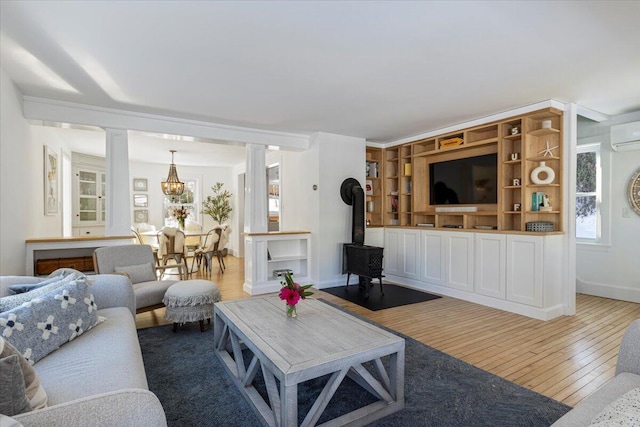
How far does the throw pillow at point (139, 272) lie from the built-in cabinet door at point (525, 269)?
13.5 ft

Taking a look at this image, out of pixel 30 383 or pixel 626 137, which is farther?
pixel 626 137

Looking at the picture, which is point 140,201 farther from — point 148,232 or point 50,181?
point 50,181

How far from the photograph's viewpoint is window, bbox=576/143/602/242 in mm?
4664

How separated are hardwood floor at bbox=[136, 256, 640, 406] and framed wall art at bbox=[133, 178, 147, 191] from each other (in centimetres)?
487

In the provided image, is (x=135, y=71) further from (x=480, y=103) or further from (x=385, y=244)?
(x=385, y=244)

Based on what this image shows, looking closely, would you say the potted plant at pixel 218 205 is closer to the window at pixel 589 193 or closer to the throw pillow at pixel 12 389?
the window at pixel 589 193

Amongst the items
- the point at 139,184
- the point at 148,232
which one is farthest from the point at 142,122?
the point at 139,184

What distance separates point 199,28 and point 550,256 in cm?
406

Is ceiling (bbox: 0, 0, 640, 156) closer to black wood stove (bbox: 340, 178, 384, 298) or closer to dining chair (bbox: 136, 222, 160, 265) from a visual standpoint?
black wood stove (bbox: 340, 178, 384, 298)

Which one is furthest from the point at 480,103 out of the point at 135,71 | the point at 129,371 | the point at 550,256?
the point at 129,371

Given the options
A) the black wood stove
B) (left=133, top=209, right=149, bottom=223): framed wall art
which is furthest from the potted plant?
the black wood stove

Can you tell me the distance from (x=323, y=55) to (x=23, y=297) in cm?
245

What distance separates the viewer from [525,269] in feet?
12.4

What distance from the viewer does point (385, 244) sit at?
569 centimetres
